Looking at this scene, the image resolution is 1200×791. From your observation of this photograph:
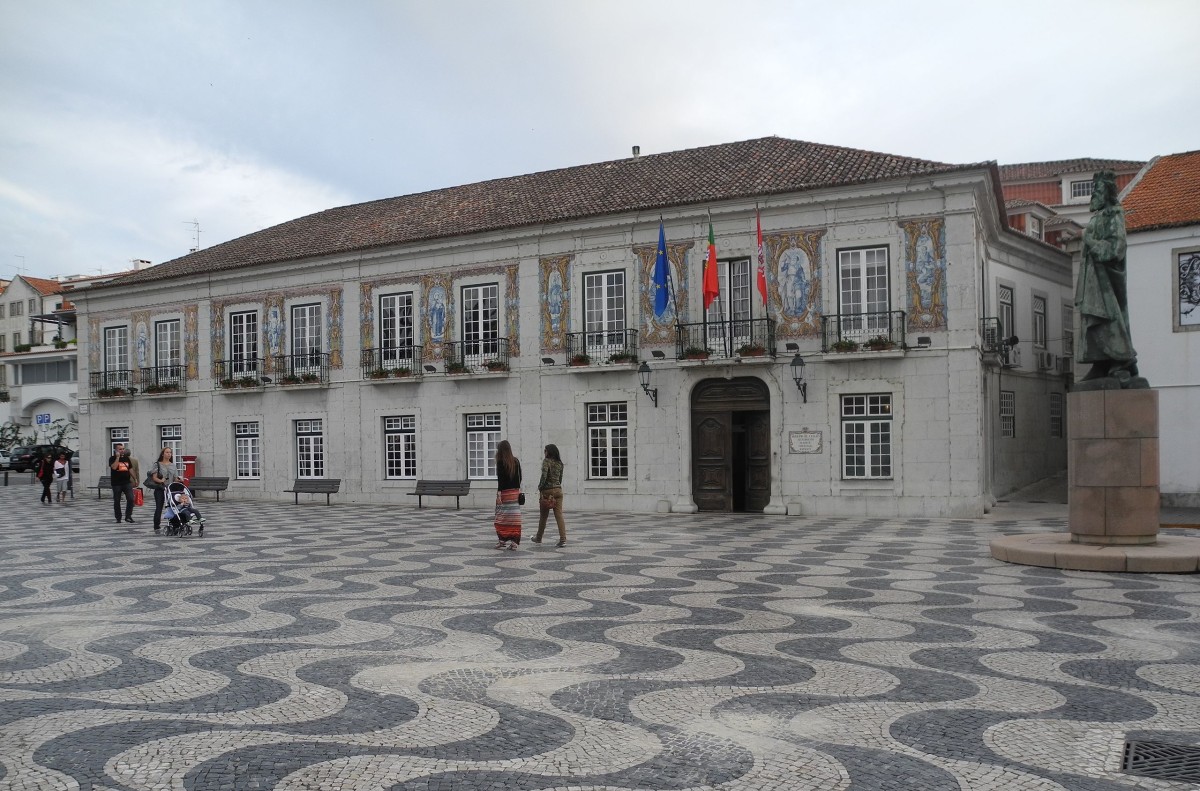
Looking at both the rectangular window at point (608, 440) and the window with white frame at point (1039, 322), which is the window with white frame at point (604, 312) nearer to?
the rectangular window at point (608, 440)

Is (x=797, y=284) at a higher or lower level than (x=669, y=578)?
higher

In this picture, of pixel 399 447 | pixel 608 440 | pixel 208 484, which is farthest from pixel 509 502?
pixel 208 484

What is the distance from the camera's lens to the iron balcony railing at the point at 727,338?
21625 mm

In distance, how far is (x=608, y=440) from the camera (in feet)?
77.7

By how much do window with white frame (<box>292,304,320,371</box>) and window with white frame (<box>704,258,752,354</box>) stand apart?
37.8 ft

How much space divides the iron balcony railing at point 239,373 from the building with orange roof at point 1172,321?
73.7 ft

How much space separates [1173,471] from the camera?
22.3 meters

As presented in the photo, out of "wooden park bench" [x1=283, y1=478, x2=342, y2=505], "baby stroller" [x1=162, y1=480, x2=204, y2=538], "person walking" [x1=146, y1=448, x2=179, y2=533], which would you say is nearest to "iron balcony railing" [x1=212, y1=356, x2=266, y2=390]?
"wooden park bench" [x1=283, y1=478, x2=342, y2=505]

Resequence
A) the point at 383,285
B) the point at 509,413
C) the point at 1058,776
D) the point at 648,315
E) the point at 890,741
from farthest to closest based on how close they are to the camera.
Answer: the point at 383,285 < the point at 509,413 < the point at 648,315 < the point at 890,741 < the point at 1058,776

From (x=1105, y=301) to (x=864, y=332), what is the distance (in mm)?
8557

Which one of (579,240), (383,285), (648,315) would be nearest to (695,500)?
(648,315)

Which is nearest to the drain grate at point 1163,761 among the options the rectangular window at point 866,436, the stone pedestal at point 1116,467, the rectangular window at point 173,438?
the stone pedestal at point 1116,467

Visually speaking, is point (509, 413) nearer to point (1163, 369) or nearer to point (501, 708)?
point (1163, 369)

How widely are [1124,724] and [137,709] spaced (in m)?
5.32
